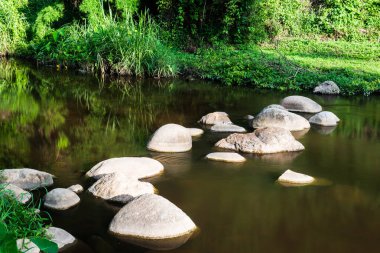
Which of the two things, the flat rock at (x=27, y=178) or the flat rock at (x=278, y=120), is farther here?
the flat rock at (x=278, y=120)

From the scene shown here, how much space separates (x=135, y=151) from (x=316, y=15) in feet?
36.6

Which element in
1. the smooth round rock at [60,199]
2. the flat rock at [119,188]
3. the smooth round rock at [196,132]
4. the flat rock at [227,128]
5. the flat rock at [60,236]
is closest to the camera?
the flat rock at [60,236]

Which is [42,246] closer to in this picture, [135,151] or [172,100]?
[135,151]

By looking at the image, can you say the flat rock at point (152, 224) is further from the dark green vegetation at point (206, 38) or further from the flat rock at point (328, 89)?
the dark green vegetation at point (206, 38)

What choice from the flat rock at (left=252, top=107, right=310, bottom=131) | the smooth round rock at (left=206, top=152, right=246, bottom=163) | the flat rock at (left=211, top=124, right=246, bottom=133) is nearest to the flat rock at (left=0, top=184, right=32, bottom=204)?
the smooth round rock at (left=206, top=152, right=246, bottom=163)

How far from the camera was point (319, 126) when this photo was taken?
8.55 metres

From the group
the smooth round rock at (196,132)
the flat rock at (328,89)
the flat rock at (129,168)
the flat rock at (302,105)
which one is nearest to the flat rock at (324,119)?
the flat rock at (302,105)

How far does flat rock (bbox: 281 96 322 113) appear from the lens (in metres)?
9.42

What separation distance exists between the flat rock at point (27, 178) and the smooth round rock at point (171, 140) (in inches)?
64.9

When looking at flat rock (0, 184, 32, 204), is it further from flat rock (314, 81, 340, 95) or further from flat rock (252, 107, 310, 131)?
flat rock (314, 81, 340, 95)

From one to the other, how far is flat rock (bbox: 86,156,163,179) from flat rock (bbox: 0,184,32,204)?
3.03 ft

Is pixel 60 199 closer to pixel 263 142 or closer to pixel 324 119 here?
pixel 263 142

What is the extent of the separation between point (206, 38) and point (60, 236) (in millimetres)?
12008

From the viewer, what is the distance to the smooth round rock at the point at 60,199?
5074mm
